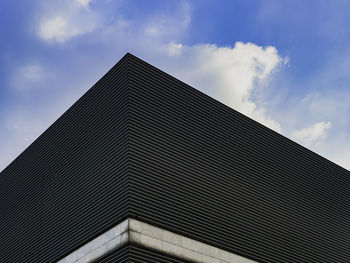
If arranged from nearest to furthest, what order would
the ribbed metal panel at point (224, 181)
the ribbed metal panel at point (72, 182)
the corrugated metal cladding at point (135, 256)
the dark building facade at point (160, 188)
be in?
the corrugated metal cladding at point (135, 256) < the dark building facade at point (160, 188) < the ribbed metal panel at point (72, 182) < the ribbed metal panel at point (224, 181)

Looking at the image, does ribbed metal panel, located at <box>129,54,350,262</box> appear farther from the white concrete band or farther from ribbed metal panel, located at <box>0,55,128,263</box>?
ribbed metal panel, located at <box>0,55,128,263</box>

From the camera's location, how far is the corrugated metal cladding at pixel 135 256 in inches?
875

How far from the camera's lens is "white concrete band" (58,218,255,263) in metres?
22.9

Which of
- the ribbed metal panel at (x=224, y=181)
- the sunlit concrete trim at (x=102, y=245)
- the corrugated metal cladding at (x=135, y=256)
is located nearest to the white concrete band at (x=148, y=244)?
the sunlit concrete trim at (x=102, y=245)

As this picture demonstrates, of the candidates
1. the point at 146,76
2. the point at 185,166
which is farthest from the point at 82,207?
the point at 146,76

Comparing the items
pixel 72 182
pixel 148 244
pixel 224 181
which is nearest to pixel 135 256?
pixel 148 244

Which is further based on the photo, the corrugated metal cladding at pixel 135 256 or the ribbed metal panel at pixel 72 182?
the ribbed metal panel at pixel 72 182

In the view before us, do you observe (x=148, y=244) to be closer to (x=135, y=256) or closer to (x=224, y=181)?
(x=135, y=256)

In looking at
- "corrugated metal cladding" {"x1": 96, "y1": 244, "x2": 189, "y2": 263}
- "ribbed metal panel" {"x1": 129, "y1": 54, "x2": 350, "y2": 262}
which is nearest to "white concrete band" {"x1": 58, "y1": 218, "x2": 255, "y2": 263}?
"corrugated metal cladding" {"x1": 96, "y1": 244, "x2": 189, "y2": 263}

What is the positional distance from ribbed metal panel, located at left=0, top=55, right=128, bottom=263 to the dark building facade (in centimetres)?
7

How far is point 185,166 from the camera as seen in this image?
89.2 ft

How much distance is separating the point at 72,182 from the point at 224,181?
7.92 metres

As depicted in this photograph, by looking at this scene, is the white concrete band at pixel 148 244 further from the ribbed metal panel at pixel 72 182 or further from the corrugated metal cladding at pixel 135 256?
the ribbed metal panel at pixel 72 182

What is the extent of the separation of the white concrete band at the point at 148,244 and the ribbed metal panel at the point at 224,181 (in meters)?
0.40
